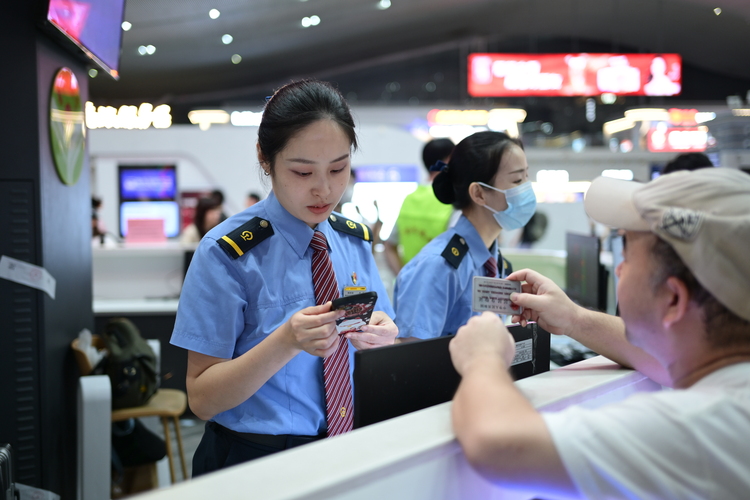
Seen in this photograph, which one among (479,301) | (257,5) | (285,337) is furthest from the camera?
(257,5)

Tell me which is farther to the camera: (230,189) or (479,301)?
(230,189)

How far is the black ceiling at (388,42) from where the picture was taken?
26.9 ft

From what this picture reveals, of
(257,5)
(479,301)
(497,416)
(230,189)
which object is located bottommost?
(497,416)

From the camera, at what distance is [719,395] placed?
0.79 meters

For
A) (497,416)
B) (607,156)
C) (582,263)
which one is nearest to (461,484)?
(497,416)

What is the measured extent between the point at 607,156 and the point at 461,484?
10.3 m

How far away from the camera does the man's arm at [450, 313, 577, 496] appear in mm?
767

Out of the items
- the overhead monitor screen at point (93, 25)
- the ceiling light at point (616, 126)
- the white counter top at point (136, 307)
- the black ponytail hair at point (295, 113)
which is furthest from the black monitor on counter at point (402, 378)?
the ceiling light at point (616, 126)

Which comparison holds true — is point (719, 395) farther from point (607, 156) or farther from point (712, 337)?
point (607, 156)

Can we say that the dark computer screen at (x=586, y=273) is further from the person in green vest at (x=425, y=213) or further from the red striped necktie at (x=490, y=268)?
the red striped necktie at (x=490, y=268)

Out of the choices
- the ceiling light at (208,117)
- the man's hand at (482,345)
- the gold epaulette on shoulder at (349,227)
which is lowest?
the man's hand at (482,345)

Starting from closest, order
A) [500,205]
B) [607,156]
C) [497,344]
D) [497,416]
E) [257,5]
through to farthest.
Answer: [497,416], [497,344], [500,205], [257,5], [607,156]

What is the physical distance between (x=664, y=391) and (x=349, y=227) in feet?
3.06

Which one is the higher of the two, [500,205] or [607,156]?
[607,156]
